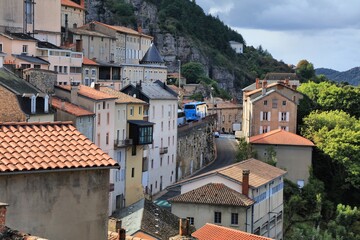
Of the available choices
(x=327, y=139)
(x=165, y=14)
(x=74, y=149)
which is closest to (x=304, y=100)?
(x=327, y=139)

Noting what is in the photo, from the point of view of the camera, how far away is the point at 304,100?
292 feet

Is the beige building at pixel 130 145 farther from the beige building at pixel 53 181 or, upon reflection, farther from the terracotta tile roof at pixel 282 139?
the beige building at pixel 53 181

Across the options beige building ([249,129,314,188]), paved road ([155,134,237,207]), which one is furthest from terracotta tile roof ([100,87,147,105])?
beige building ([249,129,314,188])

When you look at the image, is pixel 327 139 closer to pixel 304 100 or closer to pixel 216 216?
pixel 304 100

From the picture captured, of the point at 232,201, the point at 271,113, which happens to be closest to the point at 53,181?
the point at 232,201

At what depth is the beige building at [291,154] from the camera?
7581 cm

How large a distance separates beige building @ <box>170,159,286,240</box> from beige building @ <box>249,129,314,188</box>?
61.9 feet

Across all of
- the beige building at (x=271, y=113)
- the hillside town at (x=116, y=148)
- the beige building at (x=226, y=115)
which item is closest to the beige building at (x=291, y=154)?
the hillside town at (x=116, y=148)

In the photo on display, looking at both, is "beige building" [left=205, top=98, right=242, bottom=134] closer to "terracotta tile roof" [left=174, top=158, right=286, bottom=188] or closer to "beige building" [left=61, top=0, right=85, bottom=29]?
"beige building" [left=61, top=0, right=85, bottom=29]

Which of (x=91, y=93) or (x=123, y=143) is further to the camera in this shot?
(x=123, y=143)

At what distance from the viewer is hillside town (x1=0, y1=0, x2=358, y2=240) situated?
14.5 metres

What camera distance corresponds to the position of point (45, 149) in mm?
14758

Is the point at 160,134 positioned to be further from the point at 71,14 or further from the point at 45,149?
the point at 45,149

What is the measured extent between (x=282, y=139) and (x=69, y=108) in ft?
105
